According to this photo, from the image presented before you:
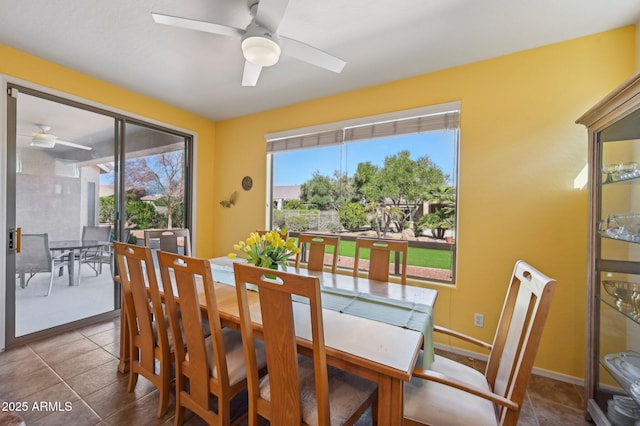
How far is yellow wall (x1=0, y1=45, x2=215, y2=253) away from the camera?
2.40m

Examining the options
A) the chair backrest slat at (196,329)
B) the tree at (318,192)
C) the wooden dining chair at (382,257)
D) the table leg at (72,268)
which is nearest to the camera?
the chair backrest slat at (196,329)

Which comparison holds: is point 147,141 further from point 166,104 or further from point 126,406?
point 126,406

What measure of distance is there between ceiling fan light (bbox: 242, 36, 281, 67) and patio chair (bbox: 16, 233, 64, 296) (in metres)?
2.84

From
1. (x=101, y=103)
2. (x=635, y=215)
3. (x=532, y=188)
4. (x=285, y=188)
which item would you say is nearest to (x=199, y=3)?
(x=101, y=103)

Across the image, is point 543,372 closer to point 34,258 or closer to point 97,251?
point 97,251

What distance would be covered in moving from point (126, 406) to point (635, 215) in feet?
11.3

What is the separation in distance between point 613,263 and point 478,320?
1.07 m

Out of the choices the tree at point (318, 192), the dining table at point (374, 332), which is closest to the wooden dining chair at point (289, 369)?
the dining table at point (374, 332)

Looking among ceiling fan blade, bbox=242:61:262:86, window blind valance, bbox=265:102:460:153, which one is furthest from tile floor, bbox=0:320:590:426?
ceiling fan blade, bbox=242:61:262:86

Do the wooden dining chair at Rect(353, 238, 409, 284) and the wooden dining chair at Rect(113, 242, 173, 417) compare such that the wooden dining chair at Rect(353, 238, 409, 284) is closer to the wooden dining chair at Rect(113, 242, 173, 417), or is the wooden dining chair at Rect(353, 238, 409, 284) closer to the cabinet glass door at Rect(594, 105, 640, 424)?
the cabinet glass door at Rect(594, 105, 640, 424)

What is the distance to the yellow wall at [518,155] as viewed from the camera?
2070 mm

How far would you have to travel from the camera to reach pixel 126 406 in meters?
1.75

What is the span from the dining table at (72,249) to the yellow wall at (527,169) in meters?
3.81

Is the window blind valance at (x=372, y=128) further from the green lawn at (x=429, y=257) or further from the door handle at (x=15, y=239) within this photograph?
the door handle at (x=15, y=239)
